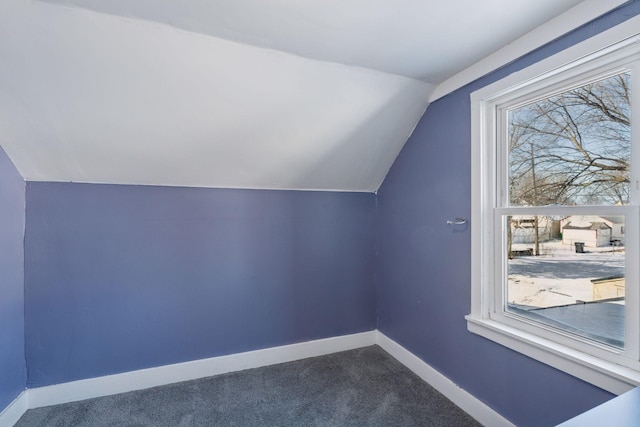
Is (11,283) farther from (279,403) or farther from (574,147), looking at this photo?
(574,147)

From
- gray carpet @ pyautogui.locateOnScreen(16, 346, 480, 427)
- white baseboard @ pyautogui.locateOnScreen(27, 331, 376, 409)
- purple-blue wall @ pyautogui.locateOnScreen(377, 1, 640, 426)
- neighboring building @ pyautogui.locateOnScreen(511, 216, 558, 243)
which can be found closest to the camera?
purple-blue wall @ pyautogui.locateOnScreen(377, 1, 640, 426)

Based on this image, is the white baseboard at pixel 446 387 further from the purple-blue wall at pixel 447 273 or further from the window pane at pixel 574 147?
the window pane at pixel 574 147

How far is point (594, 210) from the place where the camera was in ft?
4.46

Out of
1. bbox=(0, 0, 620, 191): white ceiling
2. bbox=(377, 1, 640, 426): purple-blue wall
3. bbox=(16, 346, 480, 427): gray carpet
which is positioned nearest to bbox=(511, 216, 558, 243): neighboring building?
bbox=(377, 1, 640, 426): purple-blue wall

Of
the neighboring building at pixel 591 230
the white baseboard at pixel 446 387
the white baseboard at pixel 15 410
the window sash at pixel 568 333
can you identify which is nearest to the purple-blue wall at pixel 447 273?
the white baseboard at pixel 446 387

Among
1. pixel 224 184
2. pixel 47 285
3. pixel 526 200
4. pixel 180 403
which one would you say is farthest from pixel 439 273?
pixel 47 285

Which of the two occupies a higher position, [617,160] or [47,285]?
[617,160]

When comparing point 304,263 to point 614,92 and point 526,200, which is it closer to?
point 526,200

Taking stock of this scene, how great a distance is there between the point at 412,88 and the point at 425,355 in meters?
1.83

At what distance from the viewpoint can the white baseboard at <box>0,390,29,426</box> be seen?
1.76 metres

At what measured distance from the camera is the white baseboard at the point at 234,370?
184 centimetres

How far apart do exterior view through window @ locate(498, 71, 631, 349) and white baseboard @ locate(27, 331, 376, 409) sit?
1.46 m

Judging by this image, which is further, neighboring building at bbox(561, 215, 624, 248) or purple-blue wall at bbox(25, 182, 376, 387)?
purple-blue wall at bbox(25, 182, 376, 387)

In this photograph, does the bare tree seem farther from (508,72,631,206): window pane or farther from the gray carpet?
the gray carpet
